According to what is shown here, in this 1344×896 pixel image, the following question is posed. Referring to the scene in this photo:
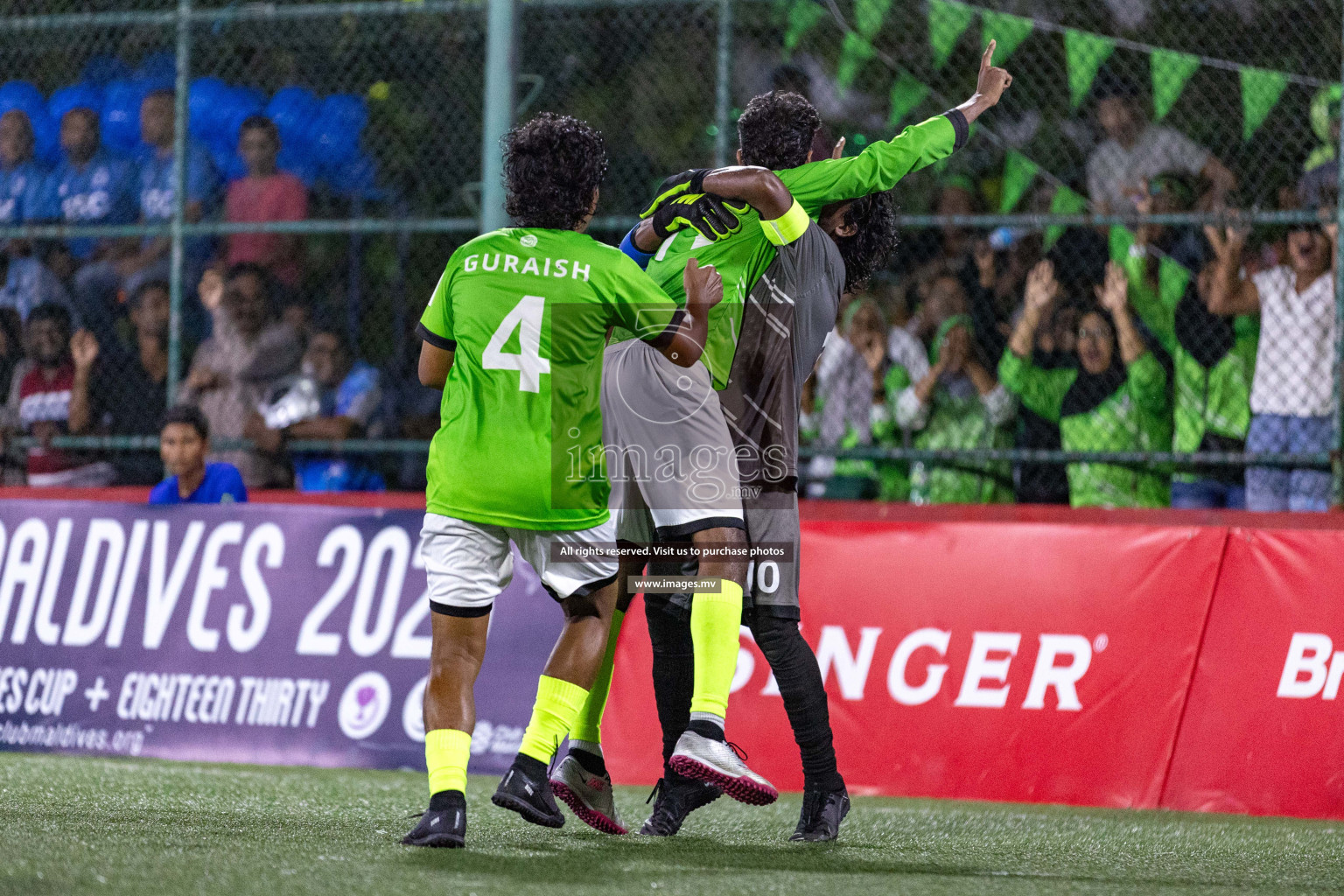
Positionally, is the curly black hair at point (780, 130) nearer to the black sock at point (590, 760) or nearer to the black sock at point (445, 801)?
the black sock at point (590, 760)

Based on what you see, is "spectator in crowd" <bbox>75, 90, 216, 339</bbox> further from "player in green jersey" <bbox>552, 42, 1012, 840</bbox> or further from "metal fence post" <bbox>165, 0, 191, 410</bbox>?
"player in green jersey" <bbox>552, 42, 1012, 840</bbox>

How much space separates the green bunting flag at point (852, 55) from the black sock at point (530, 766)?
16.7 feet

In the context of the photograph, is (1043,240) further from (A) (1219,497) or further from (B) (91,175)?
(B) (91,175)

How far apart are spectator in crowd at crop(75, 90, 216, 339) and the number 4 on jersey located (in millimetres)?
5135

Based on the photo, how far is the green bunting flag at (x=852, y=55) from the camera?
27.9ft

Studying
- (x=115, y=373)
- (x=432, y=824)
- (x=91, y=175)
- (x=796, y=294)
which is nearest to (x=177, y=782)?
(x=432, y=824)

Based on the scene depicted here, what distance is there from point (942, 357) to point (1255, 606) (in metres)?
2.37

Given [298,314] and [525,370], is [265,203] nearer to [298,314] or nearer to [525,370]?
[298,314]

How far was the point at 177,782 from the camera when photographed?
598cm

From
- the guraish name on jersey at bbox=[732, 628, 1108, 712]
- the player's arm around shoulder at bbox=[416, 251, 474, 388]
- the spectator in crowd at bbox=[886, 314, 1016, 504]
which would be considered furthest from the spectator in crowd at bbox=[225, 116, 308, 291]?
the player's arm around shoulder at bbox=[416, 251, 474, 388]

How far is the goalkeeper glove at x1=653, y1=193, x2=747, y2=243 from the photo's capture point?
477 centimetres

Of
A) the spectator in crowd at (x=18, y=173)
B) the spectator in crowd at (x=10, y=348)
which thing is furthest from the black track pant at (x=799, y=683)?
the spectator in crowd at (x=18, y=173)

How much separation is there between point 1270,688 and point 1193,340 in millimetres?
2189

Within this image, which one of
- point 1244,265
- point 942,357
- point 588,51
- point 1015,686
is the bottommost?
point 1015,686
